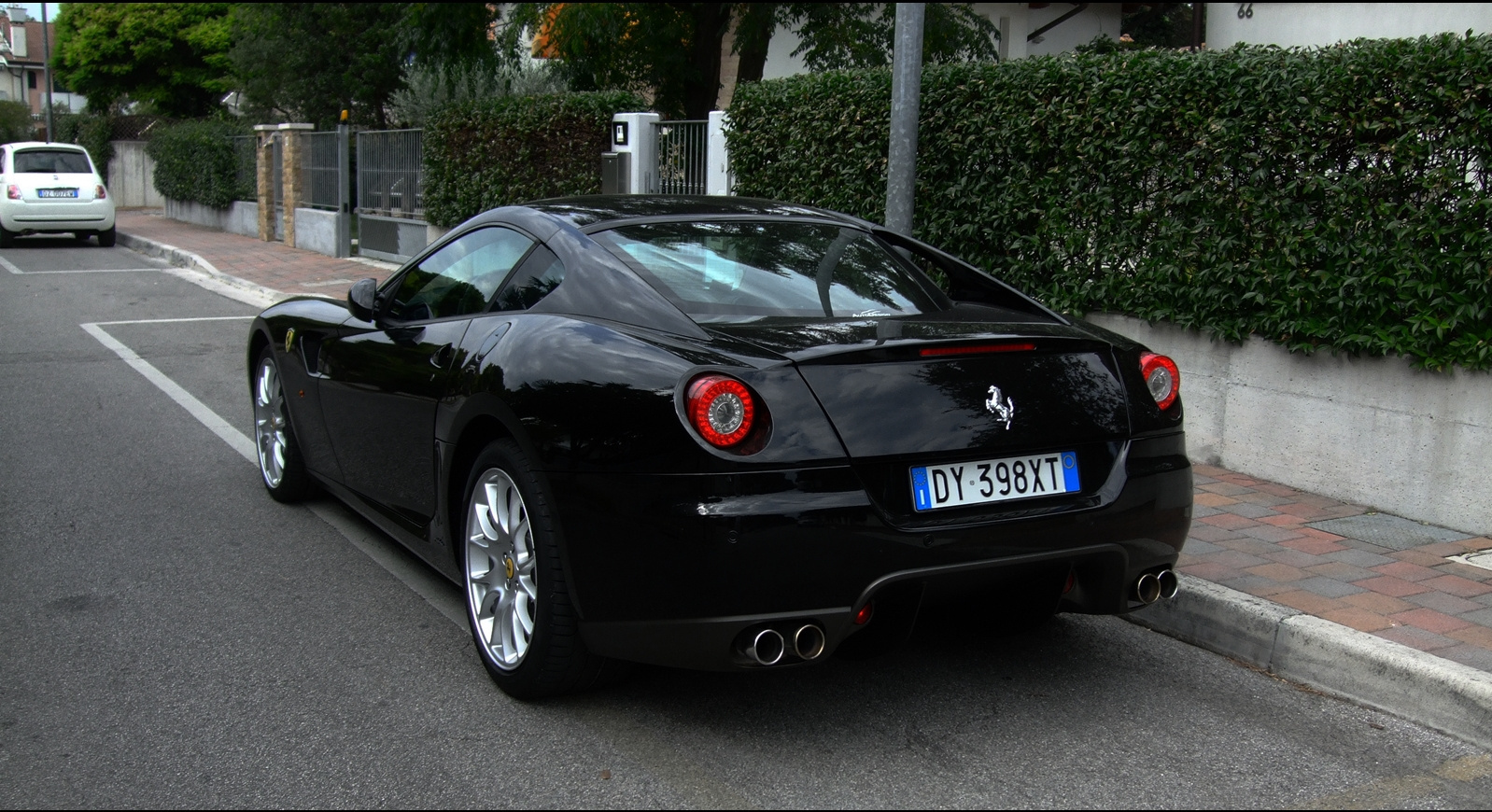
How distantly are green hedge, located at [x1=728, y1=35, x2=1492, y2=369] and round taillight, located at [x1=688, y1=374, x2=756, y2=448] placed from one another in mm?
3579

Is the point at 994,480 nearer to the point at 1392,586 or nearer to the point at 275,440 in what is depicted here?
the point at 1392,586

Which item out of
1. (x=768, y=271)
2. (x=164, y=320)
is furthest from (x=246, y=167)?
(x=768, y=271)

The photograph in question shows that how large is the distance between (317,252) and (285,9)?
9.24m

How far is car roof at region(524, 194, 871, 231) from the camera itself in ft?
13.8

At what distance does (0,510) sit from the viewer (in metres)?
5.84

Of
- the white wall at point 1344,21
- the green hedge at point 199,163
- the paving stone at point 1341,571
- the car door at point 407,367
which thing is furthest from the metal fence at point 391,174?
the paving stone at point 1341,571

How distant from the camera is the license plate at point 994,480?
3273 mm

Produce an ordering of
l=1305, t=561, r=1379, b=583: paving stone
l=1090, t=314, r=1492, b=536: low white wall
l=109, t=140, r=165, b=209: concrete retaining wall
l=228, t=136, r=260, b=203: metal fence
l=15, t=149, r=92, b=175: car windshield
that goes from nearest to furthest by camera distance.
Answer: l=1305, t=561, r=1379, b=583: paving stone
l=1090, t=314, r=1492, b=536: low white wall
l=15, t=149, r=92, b=175: car windshield
l=228, t=136, r=260, b=203: metal fence
l=109, t=140, r=165, b=209: concrete retaining wall

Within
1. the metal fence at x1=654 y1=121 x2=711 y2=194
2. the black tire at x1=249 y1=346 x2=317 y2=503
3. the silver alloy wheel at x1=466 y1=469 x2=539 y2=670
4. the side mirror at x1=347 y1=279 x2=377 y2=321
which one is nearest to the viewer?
the silver alloy wheel at x1=466 y1=469 x2=539 y2=670

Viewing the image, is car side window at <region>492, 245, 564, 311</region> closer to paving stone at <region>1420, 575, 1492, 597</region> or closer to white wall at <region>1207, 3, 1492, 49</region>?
paving stone at <region>1420, 575, 1492, 597</region>

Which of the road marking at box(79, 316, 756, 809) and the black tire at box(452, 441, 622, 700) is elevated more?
the black tire at box(452, 441, 622, 700)

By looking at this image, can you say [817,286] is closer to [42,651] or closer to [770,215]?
[770,215]

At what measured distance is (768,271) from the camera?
4.09 metres

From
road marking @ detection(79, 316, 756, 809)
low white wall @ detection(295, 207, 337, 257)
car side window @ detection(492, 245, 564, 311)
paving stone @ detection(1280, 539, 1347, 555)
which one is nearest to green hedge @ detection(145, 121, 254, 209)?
low white wall @ detection(295, 207, 337, 257)
